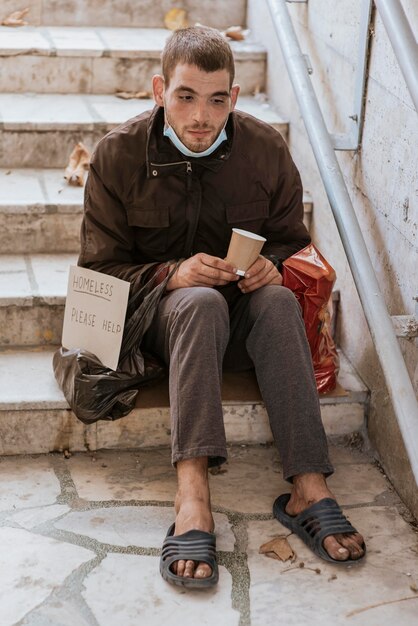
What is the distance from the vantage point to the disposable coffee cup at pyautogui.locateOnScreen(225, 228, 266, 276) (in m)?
2.85

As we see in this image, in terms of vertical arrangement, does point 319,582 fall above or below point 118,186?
below

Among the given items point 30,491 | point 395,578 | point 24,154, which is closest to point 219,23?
point 24,154

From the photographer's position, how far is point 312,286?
3.12m

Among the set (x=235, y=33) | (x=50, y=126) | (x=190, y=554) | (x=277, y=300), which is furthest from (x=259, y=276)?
(x=235, y=33)

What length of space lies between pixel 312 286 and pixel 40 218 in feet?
4.07

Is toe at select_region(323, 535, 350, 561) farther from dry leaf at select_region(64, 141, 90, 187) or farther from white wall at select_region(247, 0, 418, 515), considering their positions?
dry leaf at select_region(64, 141, 90, 187)

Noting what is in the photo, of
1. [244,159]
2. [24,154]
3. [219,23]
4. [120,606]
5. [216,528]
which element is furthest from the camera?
[219,23]

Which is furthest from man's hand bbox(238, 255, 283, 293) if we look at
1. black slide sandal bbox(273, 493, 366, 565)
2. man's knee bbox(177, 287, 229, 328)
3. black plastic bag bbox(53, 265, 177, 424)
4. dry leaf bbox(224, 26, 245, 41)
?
dry leaf bbox(224, 26, 245, 41)

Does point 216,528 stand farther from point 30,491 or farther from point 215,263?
point 215,263

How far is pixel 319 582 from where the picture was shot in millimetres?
2707

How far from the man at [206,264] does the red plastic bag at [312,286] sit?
0.05 m

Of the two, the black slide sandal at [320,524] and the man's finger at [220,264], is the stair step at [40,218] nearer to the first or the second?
the man's finger at [220,264]

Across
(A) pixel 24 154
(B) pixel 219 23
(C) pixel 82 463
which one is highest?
(B) pixel 219 23

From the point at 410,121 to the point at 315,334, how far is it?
743 mm
